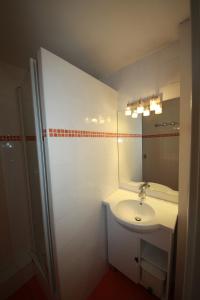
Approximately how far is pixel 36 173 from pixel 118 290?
147 centimetres

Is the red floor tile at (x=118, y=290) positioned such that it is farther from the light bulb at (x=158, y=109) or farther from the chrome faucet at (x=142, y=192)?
the light bulb at (x=158, y=109)

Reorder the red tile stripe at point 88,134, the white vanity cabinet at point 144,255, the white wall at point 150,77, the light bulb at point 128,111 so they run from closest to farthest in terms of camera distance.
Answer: the red tile stripe at point 88,134
the white vanity cabinet at point 144,255
the white wall at point 150,77
the light bulb at point 128,111

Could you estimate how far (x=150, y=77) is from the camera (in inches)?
52.6

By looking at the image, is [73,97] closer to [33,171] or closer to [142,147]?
[33,171]

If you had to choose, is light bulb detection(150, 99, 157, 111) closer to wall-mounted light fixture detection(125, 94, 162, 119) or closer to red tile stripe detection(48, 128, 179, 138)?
wall-mounted light fixture detection(125, 94, 162, 119)

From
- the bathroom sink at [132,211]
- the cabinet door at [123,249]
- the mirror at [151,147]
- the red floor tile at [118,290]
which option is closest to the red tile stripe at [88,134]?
the mirror at [151,147]

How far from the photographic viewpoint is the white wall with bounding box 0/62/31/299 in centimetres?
132

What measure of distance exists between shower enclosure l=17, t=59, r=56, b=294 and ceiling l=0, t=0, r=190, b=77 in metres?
0.31

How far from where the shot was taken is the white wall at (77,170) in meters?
Answer: 0.91

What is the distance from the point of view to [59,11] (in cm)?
84

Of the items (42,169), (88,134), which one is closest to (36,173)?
(42,169)

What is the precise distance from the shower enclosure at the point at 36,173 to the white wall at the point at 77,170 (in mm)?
78

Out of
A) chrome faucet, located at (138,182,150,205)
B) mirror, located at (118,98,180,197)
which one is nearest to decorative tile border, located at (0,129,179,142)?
mirror, located at (118,98,180,197)

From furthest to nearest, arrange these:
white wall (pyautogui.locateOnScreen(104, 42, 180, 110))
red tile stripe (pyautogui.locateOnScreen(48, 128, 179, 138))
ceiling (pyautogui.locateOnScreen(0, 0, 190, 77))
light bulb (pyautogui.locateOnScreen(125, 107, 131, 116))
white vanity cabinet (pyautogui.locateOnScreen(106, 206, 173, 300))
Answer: light bulb (pyautogui.locateOnScreen(125, 107, 131, 116)), white wall (pyautogui.locateOnScreen(104, 42, 180, 110)), white vanity cabinet (pyautogui.locateOnScreen(106, 206, 173, 300)), red tile stripe (pyautogui.locateOnScreen(48, 128, 179, 138)), ceiling (pyautogui.locateOnScreen(0, 0, 190, 77))
